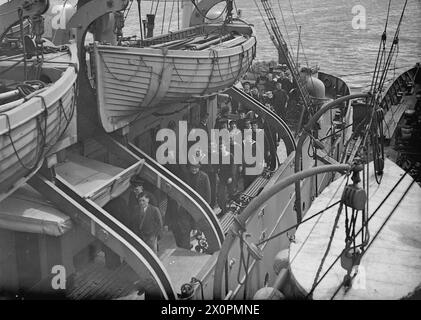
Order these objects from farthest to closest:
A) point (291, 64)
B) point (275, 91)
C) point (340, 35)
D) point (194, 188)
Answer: point (340, 35) → point (275, 91) → point (291, 64) → point (194, 188)

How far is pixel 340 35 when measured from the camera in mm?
46531

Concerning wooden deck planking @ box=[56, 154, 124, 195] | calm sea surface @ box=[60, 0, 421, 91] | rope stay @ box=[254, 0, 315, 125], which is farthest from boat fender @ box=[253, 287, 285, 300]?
calm sea surface @ box=[60, 0, 421, 91]

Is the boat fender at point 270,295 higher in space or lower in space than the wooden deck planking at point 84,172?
lower

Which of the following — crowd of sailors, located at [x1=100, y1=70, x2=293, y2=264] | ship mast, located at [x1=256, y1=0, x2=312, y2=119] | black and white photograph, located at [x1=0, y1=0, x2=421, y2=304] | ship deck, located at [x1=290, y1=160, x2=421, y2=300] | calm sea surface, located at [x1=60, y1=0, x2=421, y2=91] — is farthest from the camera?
calm sea surface, located at [x1=60, y1=0, x2=421, y2=91]

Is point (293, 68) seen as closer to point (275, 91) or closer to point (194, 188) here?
point (275, 91)

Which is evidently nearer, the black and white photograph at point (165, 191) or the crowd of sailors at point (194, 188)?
the black and white photograph at point (165, 191)

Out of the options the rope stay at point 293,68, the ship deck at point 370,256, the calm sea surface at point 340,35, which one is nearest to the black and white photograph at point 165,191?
the ship deck at point 370,256

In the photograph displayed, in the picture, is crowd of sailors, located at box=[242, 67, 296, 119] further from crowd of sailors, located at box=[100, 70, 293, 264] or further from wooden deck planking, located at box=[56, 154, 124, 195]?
wooden deck planking, located at box=[56, 154, 124, 195]

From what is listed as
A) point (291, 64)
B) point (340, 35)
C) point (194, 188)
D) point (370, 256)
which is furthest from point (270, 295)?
point (340, 35)

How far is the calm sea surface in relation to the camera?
3656cm

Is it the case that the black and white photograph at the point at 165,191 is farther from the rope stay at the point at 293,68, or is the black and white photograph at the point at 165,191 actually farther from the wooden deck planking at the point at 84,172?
the rope stay at the point at 293,68

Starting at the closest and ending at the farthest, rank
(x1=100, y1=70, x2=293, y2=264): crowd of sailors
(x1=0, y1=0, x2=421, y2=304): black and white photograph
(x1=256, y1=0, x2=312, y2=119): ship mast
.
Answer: (x1=0, y1=0, x2=421, y2=304): black and white photograph, (x1=100, y1=70, x2=293, y2=264): crowd of sailors, (x1=256, y1=0, x2=312, y2=119): ship mast

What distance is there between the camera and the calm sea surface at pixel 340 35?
3656 cm

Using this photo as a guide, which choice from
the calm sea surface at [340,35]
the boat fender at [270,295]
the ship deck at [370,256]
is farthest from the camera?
the calm sea surface at [340,35]
